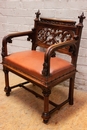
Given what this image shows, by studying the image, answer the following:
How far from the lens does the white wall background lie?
1627mm

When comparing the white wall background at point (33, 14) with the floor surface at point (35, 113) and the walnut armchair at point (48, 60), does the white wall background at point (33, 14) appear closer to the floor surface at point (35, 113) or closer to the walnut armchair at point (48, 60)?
the walnut armchair at point (48, 60)

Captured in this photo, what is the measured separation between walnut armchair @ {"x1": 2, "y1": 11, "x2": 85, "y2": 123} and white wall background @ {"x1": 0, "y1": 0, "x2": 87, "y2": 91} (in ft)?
0.59

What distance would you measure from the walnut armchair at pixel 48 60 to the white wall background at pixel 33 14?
0.18m

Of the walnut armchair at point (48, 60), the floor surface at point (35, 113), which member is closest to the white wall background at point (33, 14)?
the walnut armchair at point (48, 60)

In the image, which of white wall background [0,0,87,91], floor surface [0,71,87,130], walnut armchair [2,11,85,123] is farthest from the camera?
white wall background [0,0,87,91]

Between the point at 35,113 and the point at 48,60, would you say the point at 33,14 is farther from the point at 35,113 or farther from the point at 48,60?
the point at 35,113

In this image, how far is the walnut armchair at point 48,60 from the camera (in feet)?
3.97

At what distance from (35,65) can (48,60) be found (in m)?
0.19

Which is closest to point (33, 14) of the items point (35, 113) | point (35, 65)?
point (35, 65)

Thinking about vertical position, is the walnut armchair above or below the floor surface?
above

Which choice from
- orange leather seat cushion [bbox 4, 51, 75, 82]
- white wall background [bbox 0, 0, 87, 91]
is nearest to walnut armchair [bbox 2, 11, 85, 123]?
orange leather seat cushion [bbox 4, 51, 75, 82]

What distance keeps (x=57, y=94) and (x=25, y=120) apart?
21.4 inches

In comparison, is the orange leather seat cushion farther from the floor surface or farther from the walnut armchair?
the floor surface

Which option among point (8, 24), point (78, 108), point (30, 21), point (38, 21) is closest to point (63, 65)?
point (78, 108)
